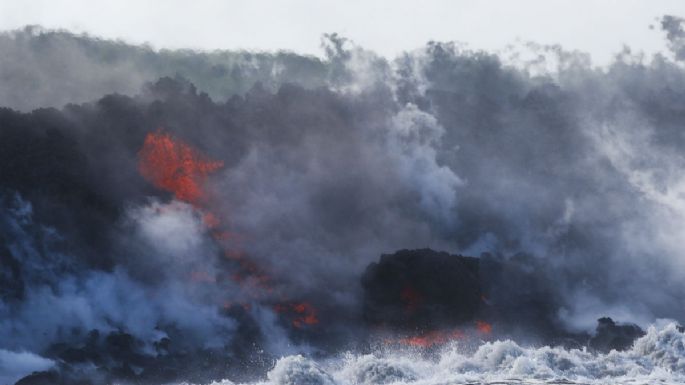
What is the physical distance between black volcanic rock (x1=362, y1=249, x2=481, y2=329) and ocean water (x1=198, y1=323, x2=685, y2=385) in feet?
26.4

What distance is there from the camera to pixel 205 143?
98.0m

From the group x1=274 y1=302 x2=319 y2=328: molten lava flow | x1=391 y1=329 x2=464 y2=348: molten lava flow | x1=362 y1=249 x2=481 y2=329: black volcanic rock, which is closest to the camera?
x1=391 y1=329 x2=464 y2=348: molten lava flow

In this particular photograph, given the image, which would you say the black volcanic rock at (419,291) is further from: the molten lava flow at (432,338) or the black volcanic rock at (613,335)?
the black volcanic rock at (613,335)

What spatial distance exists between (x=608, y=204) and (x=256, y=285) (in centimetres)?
3670

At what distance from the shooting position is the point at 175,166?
95250 mm

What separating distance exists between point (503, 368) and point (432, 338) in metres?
15.0

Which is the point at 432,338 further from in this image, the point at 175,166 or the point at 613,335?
the point at 175,166

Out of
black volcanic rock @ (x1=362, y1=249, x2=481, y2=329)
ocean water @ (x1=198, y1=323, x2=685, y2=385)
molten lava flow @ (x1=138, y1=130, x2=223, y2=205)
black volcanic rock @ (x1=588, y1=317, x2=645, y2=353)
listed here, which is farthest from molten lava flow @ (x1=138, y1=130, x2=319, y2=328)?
black volcanic rock @ (x1=588, y1=317, x2=645, y2=353)

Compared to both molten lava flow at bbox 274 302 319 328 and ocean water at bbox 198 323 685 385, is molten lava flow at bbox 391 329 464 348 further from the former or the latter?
molten lava flow at bbox 274 302 319 328

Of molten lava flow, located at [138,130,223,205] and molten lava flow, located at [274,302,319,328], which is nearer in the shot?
molten lava flow, located at [274,302,319,328]

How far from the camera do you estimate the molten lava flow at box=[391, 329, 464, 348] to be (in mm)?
90625

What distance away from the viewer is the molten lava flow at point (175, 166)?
307ft

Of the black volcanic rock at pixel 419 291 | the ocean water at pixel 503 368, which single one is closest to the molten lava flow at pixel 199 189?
the black volcanic rock at pixel 419 291

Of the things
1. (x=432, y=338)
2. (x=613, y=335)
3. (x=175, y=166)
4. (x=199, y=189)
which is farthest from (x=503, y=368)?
(x=175, y=166)
